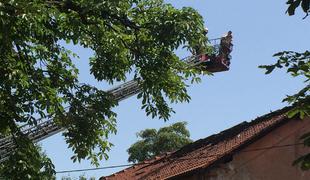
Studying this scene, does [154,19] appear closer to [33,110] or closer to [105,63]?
[105,63]

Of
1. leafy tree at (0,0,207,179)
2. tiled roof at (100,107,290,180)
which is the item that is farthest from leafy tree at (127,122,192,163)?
leafy tree at (0,0,207,179)

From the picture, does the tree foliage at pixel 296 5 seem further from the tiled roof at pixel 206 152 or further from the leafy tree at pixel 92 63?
the tiled roof at pixel 206 152

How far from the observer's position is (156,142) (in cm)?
3391

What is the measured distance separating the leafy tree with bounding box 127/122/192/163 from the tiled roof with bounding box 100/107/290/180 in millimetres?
14164

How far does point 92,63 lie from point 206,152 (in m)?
4.27

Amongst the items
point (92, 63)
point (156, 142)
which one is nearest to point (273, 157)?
point (92, 63)

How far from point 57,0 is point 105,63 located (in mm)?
1960

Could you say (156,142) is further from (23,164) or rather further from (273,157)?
(23,164)

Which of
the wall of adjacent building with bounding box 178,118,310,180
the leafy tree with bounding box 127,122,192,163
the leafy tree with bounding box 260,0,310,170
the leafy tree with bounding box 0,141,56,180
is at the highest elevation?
the leafy tree with bounding box 127,122,192,163

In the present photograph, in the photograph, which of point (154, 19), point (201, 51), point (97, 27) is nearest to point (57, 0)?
point (97, 27)

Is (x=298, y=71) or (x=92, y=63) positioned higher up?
(x=92, y=63)

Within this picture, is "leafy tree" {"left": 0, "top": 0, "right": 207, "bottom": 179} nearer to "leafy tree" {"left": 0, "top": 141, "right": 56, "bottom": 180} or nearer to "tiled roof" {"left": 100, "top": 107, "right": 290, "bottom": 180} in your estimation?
"leafy tree" {"left": 0, "top": 141, "right": 56, "bottom": 180}

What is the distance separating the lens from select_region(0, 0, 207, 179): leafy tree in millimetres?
10141

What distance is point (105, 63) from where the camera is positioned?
1192cm
